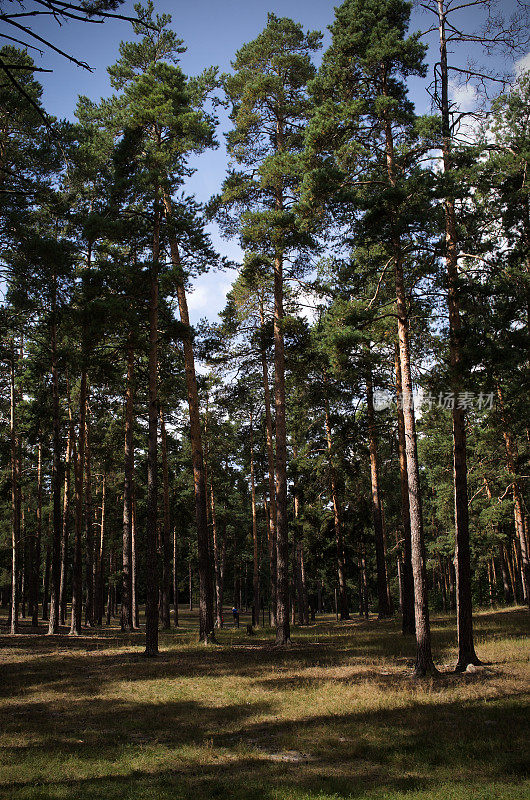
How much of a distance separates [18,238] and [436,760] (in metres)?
14.8

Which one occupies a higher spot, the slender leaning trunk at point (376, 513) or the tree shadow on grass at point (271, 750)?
the slender leaning trunk at point (376, 513)

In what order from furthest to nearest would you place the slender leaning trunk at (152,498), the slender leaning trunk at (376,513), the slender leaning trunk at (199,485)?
the slender leaning trunk at (376,513) < the slender leaning trunk at (199,485) < the slender leaning trunk at (152,498)

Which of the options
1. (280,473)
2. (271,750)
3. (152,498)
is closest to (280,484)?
(280,473)

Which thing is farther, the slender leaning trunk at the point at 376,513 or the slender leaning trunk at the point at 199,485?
the slender leaning trunk at the point at 376,513

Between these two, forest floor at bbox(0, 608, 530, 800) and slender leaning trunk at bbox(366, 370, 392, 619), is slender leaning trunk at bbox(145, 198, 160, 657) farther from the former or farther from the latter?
slender leaning trunk at bbox(366, 370, 392, 619)

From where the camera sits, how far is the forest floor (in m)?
6.24

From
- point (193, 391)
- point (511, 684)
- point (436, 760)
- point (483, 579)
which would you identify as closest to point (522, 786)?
point (436, 760)

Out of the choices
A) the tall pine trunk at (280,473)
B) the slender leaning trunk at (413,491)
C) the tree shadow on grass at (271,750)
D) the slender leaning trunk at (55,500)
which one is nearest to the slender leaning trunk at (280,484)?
the tall pine trunk at (280,473)

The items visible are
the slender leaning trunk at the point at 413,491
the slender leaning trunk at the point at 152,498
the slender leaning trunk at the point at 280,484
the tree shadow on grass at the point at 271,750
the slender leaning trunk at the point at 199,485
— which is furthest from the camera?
the slender leaning trunk at the point at 199,485

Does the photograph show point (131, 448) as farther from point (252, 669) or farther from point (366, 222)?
point (366, 222)

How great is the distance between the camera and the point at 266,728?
8.66 m

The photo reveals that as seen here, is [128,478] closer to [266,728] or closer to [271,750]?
[266,728]

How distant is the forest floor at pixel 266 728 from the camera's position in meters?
6.24

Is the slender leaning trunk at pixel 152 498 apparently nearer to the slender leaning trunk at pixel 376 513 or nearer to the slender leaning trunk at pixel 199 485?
the slender leaning trunk at pixel 199 485
